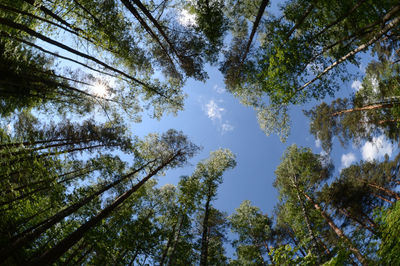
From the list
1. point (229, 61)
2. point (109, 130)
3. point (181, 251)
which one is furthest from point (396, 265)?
point (109, 130)

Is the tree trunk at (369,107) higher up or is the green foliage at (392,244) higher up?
the tree trunk at (369,107)

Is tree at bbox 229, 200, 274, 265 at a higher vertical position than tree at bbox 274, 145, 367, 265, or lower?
lower

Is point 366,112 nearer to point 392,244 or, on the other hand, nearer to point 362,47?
point 362,47

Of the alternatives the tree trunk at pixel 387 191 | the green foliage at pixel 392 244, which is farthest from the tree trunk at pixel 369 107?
the green foliage at pixel 392 244

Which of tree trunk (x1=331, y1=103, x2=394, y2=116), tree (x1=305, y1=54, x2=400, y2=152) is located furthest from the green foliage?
tree trunk (x1=331, y1=103, x2=394, y2=116)

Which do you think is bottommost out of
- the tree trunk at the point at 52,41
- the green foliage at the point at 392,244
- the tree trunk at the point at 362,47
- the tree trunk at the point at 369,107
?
the green foliage at the point at 392,244

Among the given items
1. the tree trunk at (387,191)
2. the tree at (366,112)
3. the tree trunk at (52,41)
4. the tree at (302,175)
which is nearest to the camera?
the tree trunk at (52,41)

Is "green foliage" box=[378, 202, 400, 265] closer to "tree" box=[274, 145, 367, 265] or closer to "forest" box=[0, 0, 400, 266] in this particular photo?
"forest" box=[0, 0, 400, 266]

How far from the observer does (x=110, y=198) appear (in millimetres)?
11992

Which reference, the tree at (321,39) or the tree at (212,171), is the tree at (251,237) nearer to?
the tree at (212,171)

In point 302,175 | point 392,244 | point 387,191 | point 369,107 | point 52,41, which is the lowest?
point 392,244

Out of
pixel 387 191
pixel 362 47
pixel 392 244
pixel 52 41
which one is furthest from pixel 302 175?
pixel 52 41

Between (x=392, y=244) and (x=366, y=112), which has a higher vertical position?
(x=366, y=112)

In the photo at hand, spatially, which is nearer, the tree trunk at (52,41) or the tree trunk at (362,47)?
the tree trunk at (362,47)
